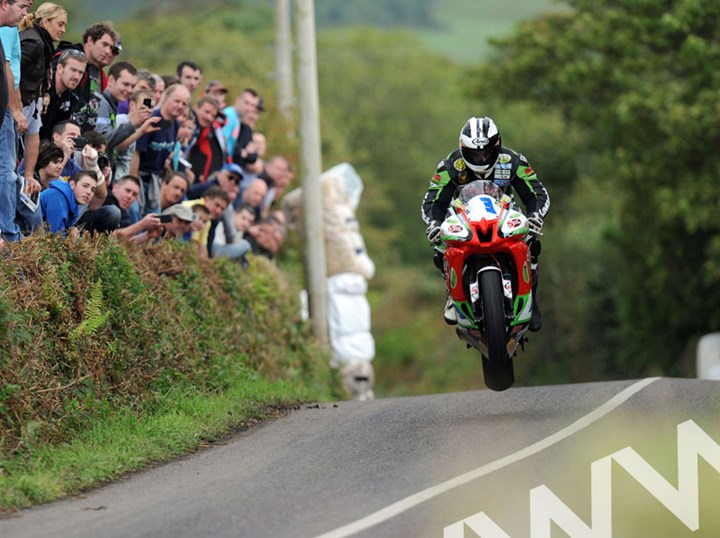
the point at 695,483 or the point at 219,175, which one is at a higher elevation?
the point at 219,175

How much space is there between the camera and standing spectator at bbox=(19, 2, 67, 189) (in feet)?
42.0

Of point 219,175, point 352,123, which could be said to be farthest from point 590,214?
point 219,175

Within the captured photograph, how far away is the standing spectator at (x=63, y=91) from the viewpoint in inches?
536

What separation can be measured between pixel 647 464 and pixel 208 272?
24.9 ft

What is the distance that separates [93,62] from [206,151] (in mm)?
3825

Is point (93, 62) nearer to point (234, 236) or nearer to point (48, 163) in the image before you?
point (48, 163)

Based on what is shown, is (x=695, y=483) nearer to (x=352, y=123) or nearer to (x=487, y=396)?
(x=487, y=396)

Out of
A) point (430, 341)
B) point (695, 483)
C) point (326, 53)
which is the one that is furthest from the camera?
point (326, 53)

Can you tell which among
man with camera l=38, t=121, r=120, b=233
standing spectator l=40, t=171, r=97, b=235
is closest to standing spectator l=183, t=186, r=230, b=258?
man with camera l=38, t=121, r=120, b=233

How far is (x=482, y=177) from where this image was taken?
44.8 ft

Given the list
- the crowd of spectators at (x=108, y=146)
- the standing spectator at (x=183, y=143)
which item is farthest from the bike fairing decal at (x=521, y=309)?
the standing spectator at (x=183, y=143)

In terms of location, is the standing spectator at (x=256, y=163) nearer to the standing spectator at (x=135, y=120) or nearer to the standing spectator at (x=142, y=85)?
the standing spectator at (x=142, y=85)

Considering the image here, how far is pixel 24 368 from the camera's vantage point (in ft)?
37.6

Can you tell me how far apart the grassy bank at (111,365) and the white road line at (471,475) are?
2439mm
